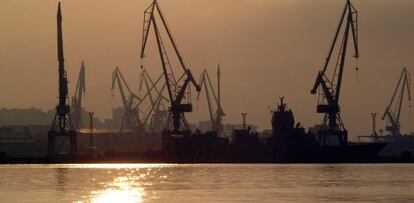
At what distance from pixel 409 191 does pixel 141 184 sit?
110 feet

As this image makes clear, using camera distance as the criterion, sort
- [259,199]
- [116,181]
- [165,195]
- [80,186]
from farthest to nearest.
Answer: [116,181]
[80,186]
[165,195]
[259,199]

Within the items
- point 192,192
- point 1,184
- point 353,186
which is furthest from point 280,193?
point 1,184

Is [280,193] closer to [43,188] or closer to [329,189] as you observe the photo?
[329,189]

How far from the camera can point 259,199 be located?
312 feet

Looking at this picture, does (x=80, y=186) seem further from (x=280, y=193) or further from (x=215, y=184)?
(x=280, y=193)

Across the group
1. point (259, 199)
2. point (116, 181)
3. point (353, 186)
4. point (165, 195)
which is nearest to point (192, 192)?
point (165, 195)

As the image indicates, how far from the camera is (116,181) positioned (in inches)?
5433

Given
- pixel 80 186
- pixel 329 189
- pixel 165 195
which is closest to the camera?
pixel 165 195

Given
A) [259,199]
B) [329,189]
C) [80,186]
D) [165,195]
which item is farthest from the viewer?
[80,186]

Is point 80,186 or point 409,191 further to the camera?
point 80,186

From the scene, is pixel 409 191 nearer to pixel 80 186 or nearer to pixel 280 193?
pixel 280 193

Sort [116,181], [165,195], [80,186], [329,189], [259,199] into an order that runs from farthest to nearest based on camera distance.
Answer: [116,181] < [80,186] < [329,189] < [165,195] < [259,199]

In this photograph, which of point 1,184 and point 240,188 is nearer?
point 240,188

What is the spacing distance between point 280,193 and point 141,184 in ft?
89.9
